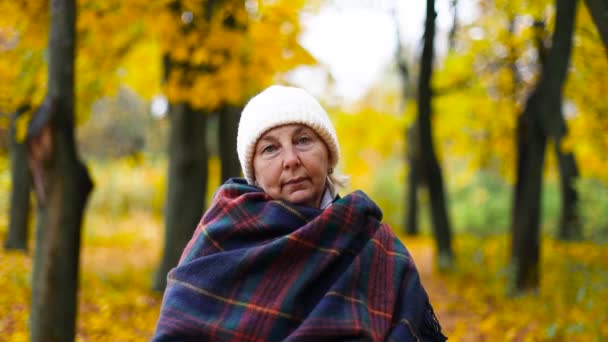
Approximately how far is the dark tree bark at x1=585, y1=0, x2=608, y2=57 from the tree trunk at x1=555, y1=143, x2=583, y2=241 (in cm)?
819

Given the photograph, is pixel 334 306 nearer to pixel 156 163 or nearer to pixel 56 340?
pixel 56 340

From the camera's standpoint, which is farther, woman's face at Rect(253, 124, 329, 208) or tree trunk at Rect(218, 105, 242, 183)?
tree trunk at Rect(218, 105, 242, 183)

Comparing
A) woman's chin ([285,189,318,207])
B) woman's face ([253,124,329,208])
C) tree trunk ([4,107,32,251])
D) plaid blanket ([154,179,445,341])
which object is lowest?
tree trunk ([4,107,32,251])

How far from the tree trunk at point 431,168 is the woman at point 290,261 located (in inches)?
278

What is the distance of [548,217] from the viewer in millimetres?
19109

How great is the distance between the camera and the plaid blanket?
76.4 inches

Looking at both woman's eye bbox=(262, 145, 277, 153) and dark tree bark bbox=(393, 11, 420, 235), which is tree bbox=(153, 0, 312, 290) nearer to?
woman's eye bbox=(262, 145, 277, 153)

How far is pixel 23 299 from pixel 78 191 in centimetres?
273

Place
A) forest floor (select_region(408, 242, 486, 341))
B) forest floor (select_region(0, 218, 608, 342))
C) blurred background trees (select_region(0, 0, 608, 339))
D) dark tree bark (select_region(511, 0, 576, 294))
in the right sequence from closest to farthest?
forest floor (select_region(0, 218, 608, 342))
blurred background trees (select_region(0, 0, 608, 339))
forest floor (select_region(408, 242, 486, 341))
dark tree bark (select_region(511, 0, 576, 294))

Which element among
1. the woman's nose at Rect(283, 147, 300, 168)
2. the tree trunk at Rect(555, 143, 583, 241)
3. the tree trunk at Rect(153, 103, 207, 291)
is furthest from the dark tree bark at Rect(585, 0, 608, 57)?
the tree trunk at Rect(555, 143, 583, 241)

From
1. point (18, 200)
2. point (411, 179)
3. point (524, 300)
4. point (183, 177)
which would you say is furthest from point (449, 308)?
point (411, 179)

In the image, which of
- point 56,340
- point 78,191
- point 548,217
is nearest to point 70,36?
point 78,191

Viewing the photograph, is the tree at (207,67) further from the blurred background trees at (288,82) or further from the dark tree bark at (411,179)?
the dark tree bark at (411,179)

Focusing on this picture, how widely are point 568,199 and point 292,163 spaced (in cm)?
1159
